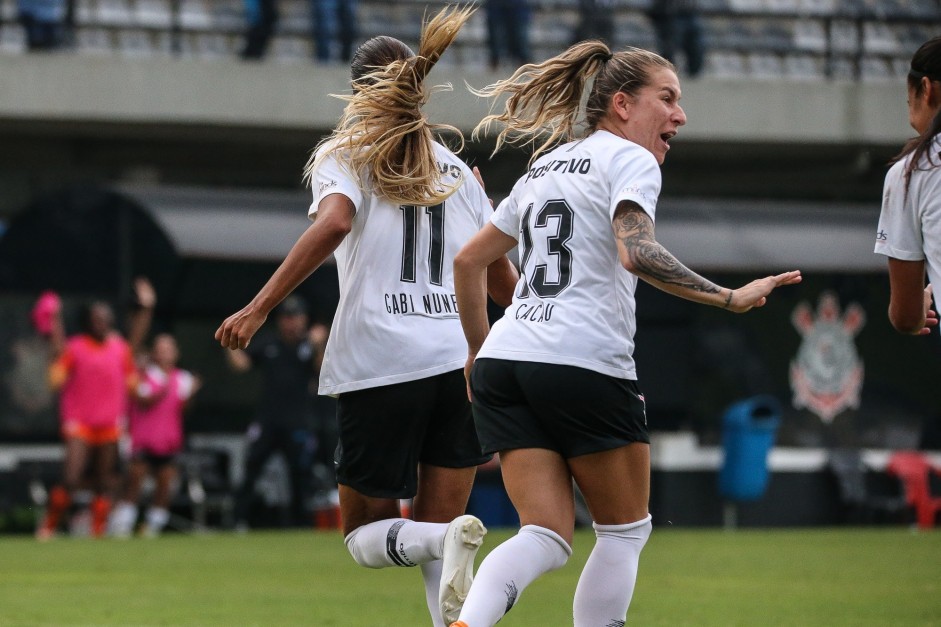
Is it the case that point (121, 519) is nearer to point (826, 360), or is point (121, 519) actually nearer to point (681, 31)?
point (826, 360)

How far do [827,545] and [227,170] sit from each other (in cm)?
984

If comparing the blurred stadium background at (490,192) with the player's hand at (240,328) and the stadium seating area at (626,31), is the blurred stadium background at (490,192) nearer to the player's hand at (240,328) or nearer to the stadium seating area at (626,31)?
the stadium seating area at (626,31)

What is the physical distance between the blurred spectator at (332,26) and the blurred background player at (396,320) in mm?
12931

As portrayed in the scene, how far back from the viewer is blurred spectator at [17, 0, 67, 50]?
676 inches

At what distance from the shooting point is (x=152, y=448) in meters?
14.8

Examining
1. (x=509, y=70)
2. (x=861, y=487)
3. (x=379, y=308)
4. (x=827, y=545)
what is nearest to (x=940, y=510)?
(x=861, y=487)

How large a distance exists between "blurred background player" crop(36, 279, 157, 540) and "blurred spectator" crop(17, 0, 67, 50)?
393cm

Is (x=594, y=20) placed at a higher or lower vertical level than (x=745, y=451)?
higher

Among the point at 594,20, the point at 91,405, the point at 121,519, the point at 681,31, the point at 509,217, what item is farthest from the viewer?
the point at 681,31

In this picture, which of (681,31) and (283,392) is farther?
(681,31)

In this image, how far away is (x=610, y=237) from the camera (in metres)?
4.53

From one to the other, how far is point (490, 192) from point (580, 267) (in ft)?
52.3

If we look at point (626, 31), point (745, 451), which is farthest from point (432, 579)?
point (626, 31)

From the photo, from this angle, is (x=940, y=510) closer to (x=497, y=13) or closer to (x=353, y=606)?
(x=497, y=13)
